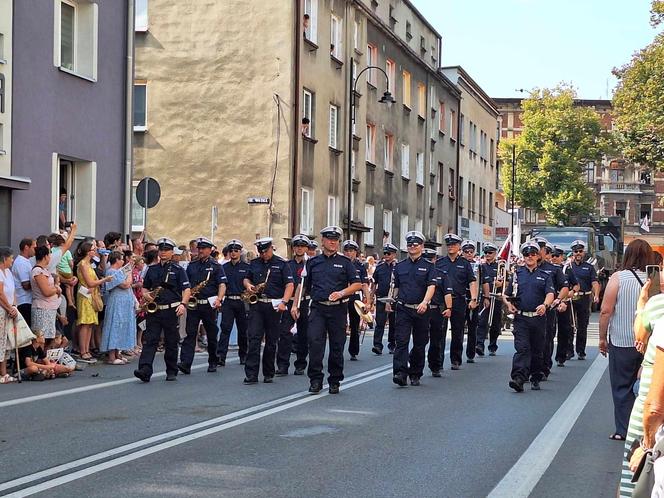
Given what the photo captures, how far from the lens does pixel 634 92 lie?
42.1m

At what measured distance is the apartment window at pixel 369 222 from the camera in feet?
126

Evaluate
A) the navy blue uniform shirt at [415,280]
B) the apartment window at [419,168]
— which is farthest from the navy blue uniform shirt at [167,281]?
the apartment window at [419,168]

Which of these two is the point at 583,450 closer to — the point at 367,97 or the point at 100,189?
the point at 100,189

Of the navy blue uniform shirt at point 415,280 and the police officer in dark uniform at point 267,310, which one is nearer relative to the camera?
the police officer in dark uniform at point 267,310

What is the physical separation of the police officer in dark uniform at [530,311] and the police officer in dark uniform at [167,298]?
4.19 m

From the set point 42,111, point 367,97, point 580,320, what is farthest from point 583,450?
point 367,97

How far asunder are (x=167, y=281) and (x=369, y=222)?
24.7 metres

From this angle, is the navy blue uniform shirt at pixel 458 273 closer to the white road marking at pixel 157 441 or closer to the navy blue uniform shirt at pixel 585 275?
the navy blue uniform shirt at pixel 585 275

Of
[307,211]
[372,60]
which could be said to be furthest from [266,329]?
[372,60]

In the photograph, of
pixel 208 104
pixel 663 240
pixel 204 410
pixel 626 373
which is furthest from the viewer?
pixel 663 240

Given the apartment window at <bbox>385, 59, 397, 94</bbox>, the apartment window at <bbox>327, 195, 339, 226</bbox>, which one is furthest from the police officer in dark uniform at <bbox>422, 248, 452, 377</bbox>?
the apartment window at <bbox>385, 59, 397, 94</bbox>

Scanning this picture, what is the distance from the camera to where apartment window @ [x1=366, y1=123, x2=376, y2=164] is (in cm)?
3886

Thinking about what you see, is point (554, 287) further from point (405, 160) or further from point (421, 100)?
point (421, 100)

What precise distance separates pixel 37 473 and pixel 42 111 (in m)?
13.5
